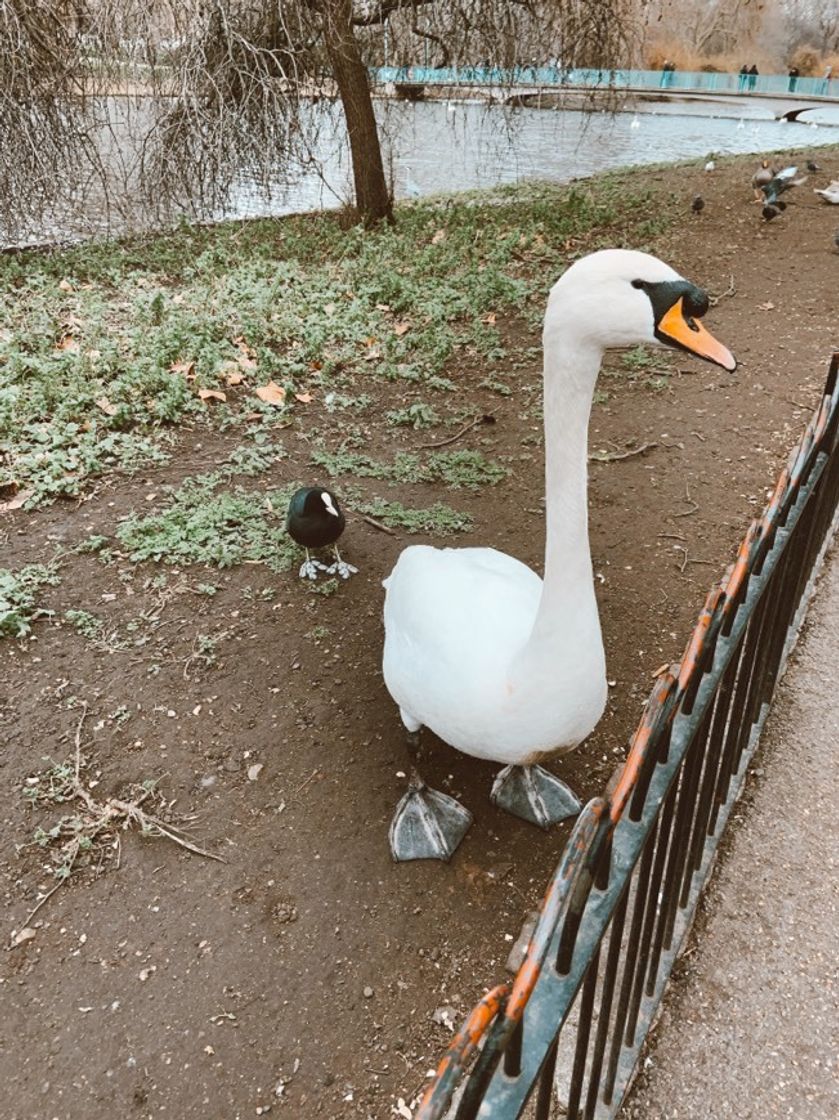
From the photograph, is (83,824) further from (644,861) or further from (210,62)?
(210,62)

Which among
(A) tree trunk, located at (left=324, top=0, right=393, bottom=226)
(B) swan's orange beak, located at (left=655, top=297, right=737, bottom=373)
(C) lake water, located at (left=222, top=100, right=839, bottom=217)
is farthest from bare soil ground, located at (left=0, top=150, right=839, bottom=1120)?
(A) tree trunk, located at (left=324, top=0, right=393, bottom=226)

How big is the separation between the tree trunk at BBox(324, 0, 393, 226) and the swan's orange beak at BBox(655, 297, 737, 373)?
6.66m

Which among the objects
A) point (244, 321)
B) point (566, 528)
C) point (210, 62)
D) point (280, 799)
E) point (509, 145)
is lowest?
point (280, 799)

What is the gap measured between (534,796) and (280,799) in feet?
2.75

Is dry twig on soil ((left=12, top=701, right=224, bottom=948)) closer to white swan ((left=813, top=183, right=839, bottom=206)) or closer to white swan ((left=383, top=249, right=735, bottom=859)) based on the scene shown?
white swan ((left=383, top=249, right=735, bottom=859))

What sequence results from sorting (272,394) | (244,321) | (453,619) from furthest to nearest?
(244,321) < (272,394) < (453,619)

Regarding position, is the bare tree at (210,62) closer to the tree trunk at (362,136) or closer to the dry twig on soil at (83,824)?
the tree trunk at (362,136)

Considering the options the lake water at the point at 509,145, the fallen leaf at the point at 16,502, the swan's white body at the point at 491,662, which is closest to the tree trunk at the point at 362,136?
the lake water at the point at 509,145

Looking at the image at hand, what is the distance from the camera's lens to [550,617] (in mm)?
2135

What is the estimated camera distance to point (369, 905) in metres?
2.50

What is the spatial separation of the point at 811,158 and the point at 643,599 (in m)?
11.7

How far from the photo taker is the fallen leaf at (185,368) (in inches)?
215

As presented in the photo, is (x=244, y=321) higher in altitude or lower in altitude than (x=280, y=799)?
Answer: higher

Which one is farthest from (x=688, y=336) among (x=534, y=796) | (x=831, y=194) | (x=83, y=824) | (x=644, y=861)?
(x=831, y=194)
